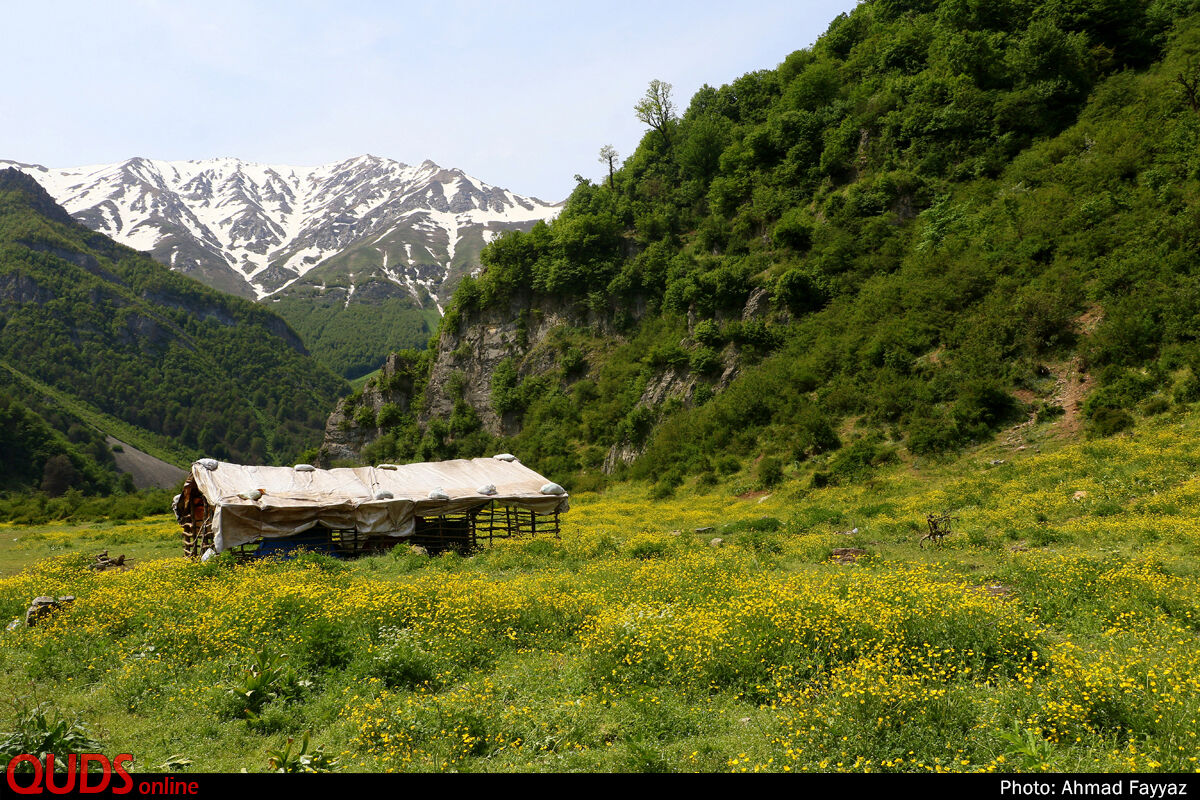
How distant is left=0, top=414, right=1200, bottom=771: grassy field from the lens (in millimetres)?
6020

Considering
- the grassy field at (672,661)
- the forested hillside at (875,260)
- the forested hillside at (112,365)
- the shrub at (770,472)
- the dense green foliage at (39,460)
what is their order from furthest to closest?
the forested hillside at (112,365) < the dense green foliage at (39,460) < the shrub at (770,472) < the forested hillside at (875,260) < the grassy field at (672,661)

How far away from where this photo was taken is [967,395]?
27594 mm

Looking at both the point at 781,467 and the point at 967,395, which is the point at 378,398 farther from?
the point at 967,395

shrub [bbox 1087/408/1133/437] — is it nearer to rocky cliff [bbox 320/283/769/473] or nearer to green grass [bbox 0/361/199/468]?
rocky cliff [bbox 320/283/769/473]

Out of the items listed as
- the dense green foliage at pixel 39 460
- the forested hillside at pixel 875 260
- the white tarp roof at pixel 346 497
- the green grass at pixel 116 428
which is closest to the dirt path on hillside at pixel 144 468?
the green grass at pixel 116 428

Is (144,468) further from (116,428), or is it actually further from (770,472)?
(770,472)

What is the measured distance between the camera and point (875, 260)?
129 feet

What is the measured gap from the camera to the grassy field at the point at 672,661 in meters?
6.02

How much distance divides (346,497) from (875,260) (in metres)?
34.2

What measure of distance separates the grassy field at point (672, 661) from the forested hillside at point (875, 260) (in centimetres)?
Answer: 1251

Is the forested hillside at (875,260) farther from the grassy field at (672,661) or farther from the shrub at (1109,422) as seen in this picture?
the grassy field at (672,661)

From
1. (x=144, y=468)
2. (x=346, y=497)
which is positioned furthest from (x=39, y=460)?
(x=346, y=497)

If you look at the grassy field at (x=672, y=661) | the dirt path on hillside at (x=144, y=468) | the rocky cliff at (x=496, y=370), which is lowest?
the dirt path on hillside at (x=144, y=468)

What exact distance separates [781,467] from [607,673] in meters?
25.2
